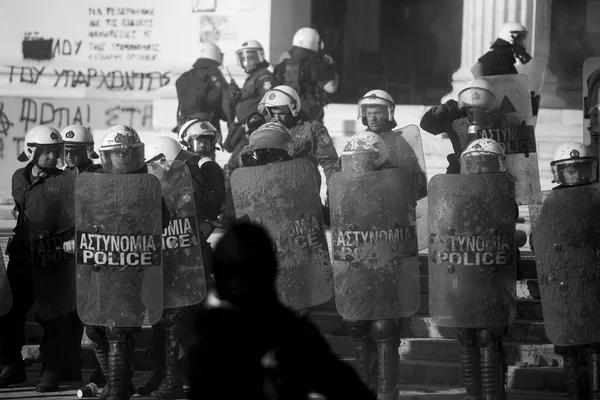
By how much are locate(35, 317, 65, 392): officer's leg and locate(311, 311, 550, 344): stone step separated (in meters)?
1.70

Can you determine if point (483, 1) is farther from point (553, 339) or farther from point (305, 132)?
point (553, 339)

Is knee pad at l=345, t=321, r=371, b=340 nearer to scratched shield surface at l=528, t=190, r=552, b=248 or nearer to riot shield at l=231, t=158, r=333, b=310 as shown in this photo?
riot shield at l=231, t=158, r=333, b=310

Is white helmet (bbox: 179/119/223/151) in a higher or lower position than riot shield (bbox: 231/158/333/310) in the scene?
higher

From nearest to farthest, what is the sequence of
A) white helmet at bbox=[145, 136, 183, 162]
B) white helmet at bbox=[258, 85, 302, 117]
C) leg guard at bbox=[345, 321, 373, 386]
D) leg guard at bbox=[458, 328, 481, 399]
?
leg guard at bbox=[458, 328, 481, 399] < leg guard at bbox=[345, 321, 373, 386] < white helmet at bbox=[145, 136, 183, 162] < white helmet at bbox=[258, 85, 302, 117]

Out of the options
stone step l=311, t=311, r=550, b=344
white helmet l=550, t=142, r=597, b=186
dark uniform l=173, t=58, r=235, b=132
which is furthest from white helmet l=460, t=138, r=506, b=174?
dark uniform l=173, t=58, r=235, b=132

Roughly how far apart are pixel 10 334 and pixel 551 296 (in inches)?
148

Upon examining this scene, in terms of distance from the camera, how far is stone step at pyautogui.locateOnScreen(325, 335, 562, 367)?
9.32 meters

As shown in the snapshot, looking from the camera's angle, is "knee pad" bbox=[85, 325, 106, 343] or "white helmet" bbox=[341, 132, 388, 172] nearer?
"white helmet" bbox=[341, 132, 388, 172]

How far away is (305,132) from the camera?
988 cm

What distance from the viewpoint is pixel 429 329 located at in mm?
9734

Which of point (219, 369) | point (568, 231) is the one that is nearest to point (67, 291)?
point (568, 231)

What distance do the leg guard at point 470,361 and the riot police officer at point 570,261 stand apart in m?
0.44

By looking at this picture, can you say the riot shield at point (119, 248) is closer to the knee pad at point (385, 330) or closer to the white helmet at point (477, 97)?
the knee pad at point (385, 330)

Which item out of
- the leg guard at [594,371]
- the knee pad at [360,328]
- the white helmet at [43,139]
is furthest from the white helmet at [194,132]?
the leg guard at [594,371]
